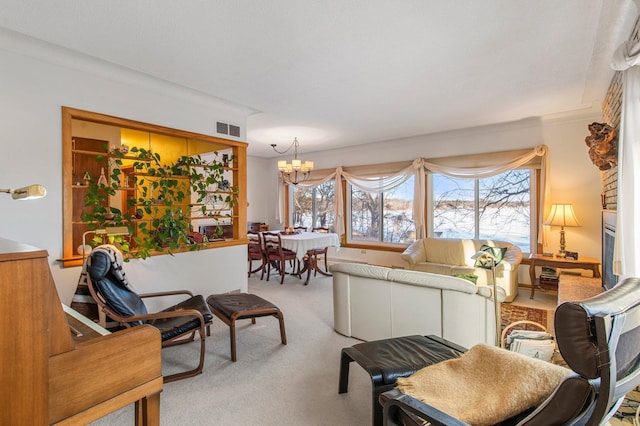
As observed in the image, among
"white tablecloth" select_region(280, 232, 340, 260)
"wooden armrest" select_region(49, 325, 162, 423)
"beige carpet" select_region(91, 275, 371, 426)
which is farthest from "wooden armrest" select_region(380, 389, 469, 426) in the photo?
"white tablecloth" select_region(280, 232, 340, 260)

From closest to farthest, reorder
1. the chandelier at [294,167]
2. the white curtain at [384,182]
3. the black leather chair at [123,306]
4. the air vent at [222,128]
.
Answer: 1. the black leather chair at [123,306]
2. the air vent at [222,128]
3. the chandelier at [294,167]
4. the white curtain at [384,182]

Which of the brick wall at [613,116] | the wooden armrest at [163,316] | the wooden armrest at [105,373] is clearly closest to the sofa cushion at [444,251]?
the brick wall at [613,116]

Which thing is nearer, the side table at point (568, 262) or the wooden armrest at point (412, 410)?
the wooden armrest at point (412, 410)

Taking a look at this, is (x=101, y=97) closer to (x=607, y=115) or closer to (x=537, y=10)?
(x=537, y=10)

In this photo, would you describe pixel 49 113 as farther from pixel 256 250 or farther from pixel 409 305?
pixel 256 250

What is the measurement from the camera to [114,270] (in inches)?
94.3

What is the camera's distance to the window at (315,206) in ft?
25.2

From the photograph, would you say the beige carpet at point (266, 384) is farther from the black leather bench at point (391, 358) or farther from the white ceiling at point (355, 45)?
the white ceiling at point (355, 45)

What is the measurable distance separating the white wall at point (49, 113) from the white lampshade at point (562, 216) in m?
5.10

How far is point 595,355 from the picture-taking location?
0.88 metres

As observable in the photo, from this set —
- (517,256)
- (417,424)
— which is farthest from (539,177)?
(417,424)

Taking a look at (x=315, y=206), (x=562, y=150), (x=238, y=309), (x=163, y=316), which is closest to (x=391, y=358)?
(x=238, y=309)

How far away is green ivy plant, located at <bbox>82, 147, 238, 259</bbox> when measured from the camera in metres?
3.04

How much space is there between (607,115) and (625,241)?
7.55 feet
